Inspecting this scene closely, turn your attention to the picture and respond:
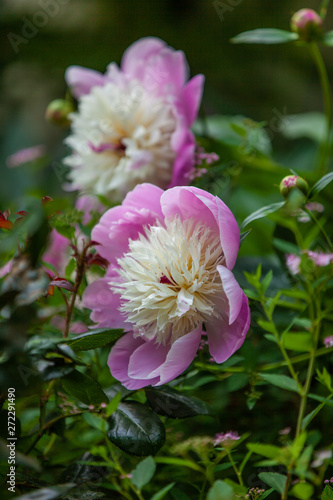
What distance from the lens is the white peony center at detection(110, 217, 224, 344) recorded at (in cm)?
32

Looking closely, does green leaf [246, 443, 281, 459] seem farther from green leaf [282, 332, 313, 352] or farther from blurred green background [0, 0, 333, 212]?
blurred green background [0, 0, 333, 212]

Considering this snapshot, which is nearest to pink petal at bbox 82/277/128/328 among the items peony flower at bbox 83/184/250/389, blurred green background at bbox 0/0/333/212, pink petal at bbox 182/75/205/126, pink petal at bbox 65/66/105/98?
peony flower at bbox 83/184/250/389

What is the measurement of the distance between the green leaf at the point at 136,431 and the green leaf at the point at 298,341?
0.33ft

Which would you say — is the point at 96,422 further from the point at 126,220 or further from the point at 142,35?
the point at 142,35

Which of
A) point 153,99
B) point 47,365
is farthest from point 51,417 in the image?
point 153,99

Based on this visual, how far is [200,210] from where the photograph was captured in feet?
1.07

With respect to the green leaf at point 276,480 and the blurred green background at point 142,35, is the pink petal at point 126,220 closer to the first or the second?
the green leaf at point 276,480

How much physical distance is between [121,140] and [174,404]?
0.30 meters

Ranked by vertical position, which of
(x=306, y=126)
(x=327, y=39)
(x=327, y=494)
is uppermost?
(x=327, y=39)

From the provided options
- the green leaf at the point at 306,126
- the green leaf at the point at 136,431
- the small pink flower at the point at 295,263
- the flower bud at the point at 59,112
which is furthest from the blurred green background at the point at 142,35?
the green leaf at the point at 136,431

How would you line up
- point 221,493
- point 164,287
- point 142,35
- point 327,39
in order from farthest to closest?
1. point 142,35
2. point 327,39
3. point 164,287
4. point 221,493

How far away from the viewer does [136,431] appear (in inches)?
10.8

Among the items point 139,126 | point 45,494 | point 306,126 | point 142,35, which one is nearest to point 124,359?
point 45,494

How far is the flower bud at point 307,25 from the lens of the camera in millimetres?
444
